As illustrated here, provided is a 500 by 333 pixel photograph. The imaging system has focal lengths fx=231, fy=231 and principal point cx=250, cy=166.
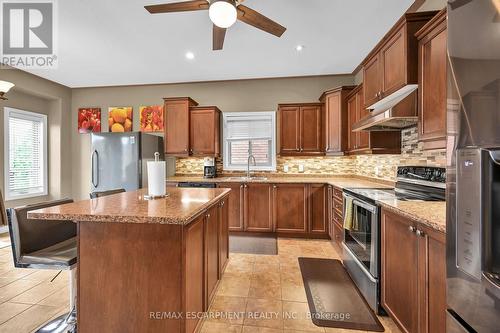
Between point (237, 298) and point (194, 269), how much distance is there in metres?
0.82

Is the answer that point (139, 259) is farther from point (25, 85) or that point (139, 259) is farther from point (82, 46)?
point (25, 85)

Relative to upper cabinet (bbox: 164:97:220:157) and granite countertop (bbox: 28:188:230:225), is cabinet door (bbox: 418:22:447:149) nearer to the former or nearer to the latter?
granite countertop (bbox: 28:188:230:225)

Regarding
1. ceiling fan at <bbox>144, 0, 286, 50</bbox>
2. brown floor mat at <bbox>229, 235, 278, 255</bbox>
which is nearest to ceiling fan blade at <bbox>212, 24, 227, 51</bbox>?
ceiling fan at <bbox>144, 0, 286, 50</bbox>

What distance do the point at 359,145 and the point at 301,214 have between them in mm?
1361

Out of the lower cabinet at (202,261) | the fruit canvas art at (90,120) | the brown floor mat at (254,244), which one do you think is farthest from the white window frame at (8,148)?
the lower cabinet at (202,261)

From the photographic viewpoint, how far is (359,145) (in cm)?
325

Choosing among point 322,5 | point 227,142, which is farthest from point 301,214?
point 322,5

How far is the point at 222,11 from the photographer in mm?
1793

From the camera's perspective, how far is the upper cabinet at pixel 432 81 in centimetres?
161

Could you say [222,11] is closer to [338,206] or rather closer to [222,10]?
[222,10]

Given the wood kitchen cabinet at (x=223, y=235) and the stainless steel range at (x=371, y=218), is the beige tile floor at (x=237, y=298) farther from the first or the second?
the stainless steel range at (x=371, y=218)

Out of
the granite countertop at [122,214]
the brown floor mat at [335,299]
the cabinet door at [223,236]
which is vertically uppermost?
the granite countertop at [122,214]

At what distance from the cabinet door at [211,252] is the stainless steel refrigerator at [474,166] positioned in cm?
146

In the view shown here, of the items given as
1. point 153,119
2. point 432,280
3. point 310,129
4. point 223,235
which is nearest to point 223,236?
point 223,235
